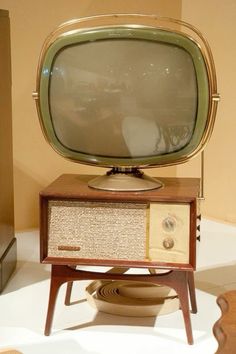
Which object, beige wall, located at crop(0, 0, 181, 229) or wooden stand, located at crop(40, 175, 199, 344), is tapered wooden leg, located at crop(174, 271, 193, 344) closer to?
wooden stand, located at crop(40, 175, 199, 344)

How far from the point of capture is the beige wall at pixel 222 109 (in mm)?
2592

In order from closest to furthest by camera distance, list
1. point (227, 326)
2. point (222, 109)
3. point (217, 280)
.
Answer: point (227, 326), point (217, 280), point (222, 109)

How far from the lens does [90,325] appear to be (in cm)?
152

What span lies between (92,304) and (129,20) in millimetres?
1600

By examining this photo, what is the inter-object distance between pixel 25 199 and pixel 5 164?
711 millimetres

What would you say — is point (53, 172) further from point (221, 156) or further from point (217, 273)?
point (217, 273)

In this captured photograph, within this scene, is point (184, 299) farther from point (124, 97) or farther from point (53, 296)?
point (124, 97)

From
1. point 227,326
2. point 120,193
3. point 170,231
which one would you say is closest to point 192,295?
point 170,231

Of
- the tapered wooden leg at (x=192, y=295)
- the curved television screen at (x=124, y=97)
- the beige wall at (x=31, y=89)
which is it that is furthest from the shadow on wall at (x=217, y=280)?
the beige wall at (x=31, y=89)

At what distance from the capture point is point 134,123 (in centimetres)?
Answer: 141

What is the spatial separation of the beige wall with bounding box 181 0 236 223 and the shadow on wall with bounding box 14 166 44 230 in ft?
2.71

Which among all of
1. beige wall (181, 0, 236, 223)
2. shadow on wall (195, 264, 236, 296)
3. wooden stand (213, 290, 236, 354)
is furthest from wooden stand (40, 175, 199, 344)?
beige wall (181, 0, 236, 223)

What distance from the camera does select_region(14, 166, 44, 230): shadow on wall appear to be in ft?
8.40

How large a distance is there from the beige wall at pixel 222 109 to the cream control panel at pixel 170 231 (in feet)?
4.28
